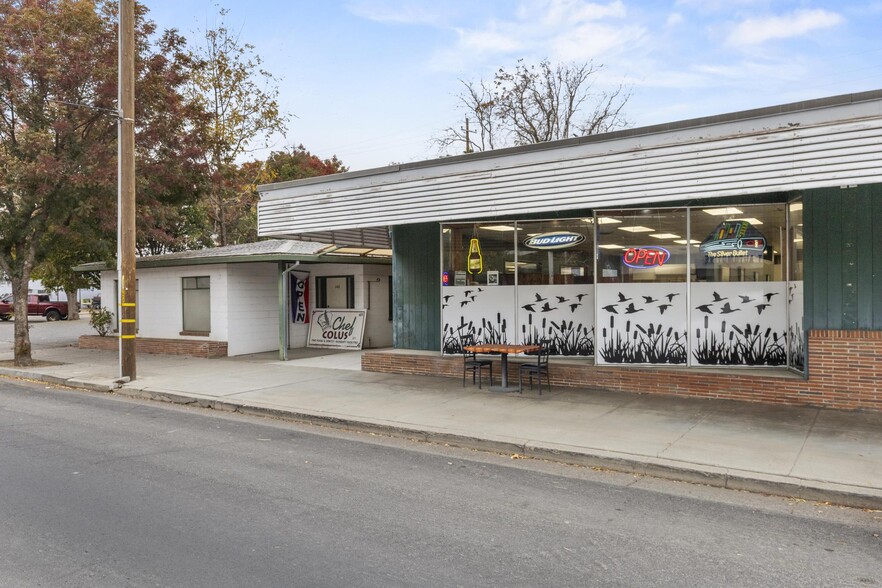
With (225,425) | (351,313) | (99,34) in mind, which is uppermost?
(99,34)

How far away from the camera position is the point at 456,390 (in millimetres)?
11031

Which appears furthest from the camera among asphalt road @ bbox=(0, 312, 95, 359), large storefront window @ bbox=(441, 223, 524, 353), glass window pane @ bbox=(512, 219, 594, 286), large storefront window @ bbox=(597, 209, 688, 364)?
asphalt road @ bbox=(0, 312, 95, 359)

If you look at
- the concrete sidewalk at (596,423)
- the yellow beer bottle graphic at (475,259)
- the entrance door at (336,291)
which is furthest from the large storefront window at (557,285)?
the entrance door at (336,291)

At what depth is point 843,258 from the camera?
8.95 metres

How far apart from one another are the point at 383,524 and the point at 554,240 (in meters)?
8.16

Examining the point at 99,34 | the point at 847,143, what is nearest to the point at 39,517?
the point at 847,143

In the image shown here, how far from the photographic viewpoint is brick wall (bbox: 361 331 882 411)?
28.5 feet

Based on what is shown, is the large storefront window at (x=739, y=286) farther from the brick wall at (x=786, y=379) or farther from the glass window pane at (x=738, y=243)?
the brick wall at (x=786, y=379)

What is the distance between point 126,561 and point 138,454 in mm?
3255

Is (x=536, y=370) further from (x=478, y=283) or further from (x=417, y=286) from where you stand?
(x=417, y=286)

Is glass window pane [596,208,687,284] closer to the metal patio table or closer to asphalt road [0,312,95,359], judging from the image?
the metal patio table

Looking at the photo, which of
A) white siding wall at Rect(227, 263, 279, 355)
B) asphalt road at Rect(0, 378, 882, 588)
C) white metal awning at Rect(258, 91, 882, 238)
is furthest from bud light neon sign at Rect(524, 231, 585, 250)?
white siding wall at Rect(227, 263, 279, 355)

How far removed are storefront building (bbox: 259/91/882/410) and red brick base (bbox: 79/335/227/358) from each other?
16.2 feet

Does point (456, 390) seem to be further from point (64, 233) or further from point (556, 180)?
point (64, 233)
